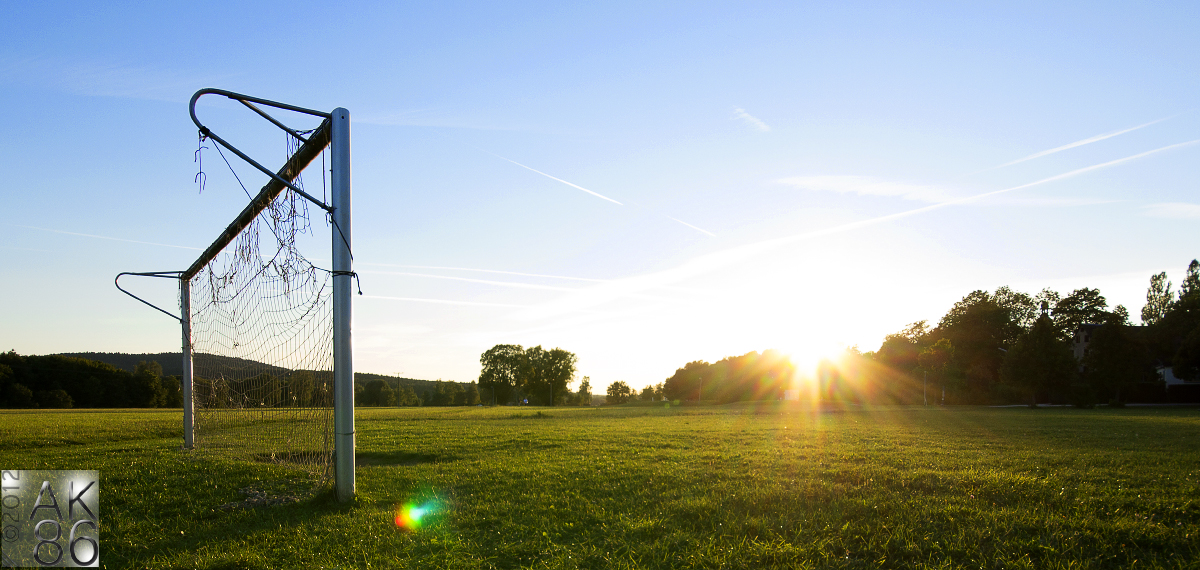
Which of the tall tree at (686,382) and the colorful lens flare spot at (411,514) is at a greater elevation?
the colorful lens flare spot at (411,514)

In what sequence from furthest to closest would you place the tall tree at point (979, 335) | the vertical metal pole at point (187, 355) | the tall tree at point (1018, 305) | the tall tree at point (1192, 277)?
1. the tall tree at point (1192, 277)
2. the tall tree at point (1018, 305)
3. the tall tree at point (979, 335)
4. the vertical metal pole at point (187, 355)

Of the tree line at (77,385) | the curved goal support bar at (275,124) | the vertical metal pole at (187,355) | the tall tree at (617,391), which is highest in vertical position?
the curved goal support bar at (275,124)

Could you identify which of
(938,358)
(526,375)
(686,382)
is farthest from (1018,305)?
(526,375)

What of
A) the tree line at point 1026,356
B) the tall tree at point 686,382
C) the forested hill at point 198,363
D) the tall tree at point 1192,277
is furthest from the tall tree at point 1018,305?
the forested hill at point 198,363

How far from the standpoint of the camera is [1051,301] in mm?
55250

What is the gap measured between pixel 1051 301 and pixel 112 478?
226 feet

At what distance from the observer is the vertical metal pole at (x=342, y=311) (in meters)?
6.54

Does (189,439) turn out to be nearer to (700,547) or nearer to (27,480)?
(27,480)

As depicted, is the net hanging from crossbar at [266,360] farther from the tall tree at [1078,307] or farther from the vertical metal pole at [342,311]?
the tall tree at [1078,307]

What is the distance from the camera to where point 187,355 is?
1184 cm

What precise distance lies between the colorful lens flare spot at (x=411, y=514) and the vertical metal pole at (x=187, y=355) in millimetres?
7971

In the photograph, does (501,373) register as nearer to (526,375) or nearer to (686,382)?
(526,375)

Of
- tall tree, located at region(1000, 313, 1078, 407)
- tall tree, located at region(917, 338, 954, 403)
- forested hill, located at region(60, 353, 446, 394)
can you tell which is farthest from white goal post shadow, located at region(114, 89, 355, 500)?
tall tree, located at region(917, 338, 954, 403)

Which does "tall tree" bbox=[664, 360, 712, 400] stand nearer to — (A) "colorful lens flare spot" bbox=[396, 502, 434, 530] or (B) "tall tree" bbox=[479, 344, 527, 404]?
(B) "tall tree" bbox=[479, 344, 527, 404]
